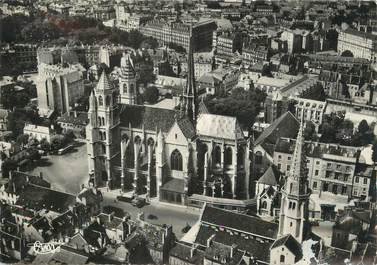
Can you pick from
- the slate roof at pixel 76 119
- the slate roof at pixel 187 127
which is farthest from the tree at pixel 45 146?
the slate roof at pixel 187 127

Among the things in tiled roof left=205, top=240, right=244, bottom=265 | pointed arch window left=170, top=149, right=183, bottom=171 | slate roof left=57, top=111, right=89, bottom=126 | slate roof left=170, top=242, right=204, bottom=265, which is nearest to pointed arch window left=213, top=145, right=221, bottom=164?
pointed arch window left=170, top=149, right=183, bottom=171

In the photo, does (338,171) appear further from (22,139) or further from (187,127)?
(22,139)

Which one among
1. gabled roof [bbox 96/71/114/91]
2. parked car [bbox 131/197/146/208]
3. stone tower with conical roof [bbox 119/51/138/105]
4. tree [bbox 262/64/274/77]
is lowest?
parked car [bbox 131/197/146/208]

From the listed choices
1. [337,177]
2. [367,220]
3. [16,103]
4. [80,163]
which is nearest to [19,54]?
[16,103]

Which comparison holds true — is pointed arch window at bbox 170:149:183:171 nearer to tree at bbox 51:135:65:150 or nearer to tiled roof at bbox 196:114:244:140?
tiled roof at bbox 196:114:244:140

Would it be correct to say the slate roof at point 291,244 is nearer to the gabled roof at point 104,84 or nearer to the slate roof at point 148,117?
the slate roof at point 148,117

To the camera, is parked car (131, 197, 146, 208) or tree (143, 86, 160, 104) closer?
parked car (131, 197, 146, 208)
